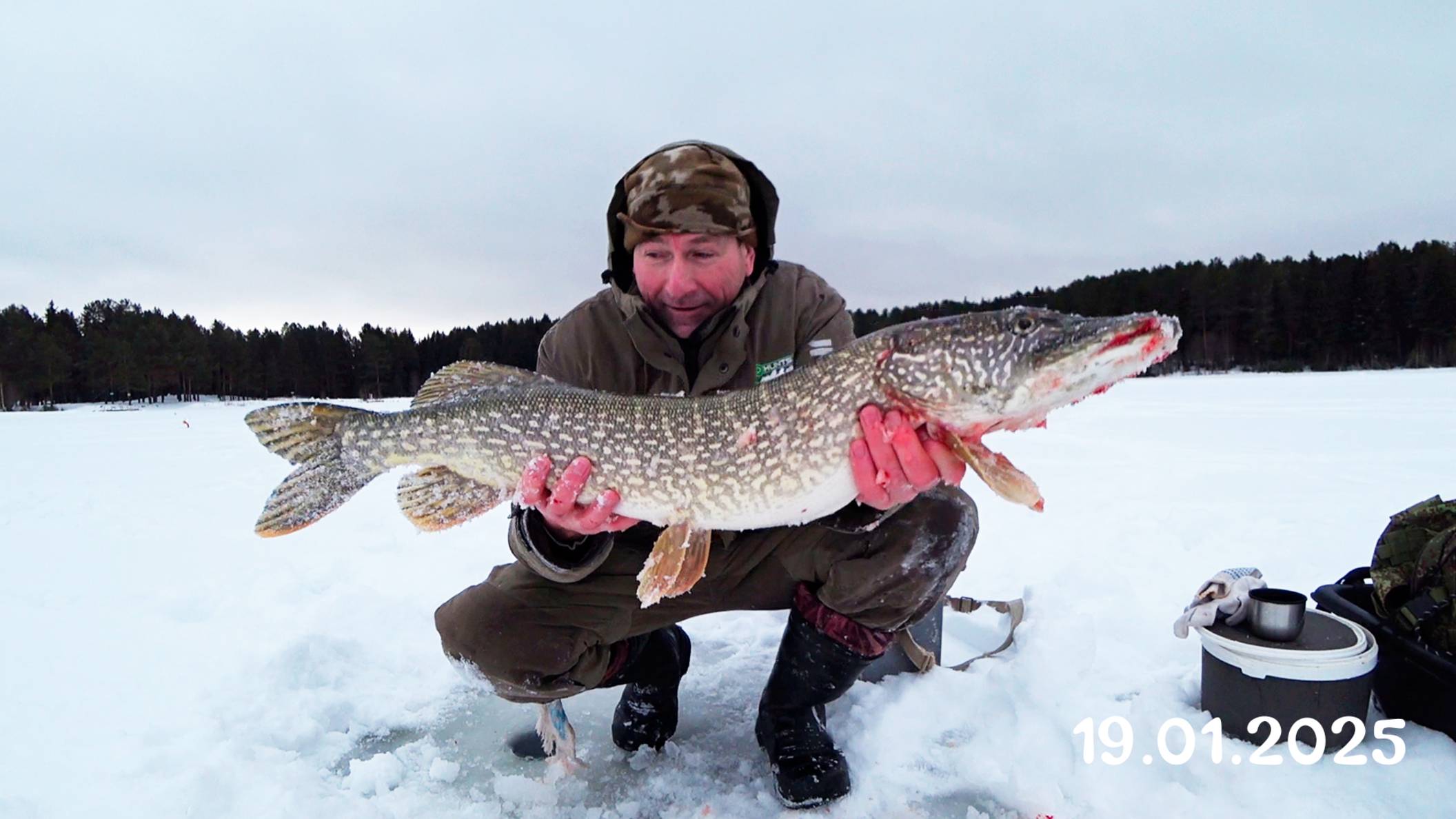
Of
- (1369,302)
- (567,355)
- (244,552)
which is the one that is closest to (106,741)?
(567,355)

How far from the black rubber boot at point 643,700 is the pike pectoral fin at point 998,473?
1316mm

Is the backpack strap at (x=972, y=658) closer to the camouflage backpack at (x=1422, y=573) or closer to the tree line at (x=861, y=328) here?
the camouflage backpack at (x=1422, y=573)

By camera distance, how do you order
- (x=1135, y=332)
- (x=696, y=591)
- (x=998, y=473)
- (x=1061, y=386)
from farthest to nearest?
(x=696, y=591), (x=998, y=473), (x=1061, y=386), (x=1135, y=332)

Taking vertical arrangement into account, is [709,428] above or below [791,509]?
above

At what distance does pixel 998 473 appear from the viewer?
77.0 inches

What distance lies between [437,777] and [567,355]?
151 cm

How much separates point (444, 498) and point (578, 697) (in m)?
1.05

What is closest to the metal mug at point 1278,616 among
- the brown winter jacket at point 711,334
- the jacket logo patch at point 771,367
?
the brown winter jacket at point 711,334

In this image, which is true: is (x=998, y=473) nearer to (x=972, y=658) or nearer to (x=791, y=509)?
(x=791, y=509)

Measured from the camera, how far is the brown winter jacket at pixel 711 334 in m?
2.72

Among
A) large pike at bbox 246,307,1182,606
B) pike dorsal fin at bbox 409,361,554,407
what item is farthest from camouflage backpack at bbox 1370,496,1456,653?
pike dorsal fin at bbox 409,361,554,407

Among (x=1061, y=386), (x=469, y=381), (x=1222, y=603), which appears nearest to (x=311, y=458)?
(x=469, y=381)

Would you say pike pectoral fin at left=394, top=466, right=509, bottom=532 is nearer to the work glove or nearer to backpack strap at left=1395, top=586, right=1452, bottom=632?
the work glove

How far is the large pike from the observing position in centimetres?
189
